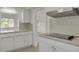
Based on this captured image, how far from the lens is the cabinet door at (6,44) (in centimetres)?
99

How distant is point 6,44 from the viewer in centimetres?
99

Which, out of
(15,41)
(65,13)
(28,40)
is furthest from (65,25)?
(15,41)

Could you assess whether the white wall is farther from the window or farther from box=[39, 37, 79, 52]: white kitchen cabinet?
the window

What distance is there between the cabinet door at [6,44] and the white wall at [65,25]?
46cm

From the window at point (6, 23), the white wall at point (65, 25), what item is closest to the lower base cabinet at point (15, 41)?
the window at point (6, 23)

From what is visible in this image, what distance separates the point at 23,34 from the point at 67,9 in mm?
547

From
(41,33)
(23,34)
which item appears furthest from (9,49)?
(41,33)

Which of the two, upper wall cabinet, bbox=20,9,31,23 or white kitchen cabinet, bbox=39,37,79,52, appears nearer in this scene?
white kitchen cabinet, bbox=39,37,79,52

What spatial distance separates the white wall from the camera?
98cm

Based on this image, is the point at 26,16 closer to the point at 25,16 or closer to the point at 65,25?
the point at 25,16

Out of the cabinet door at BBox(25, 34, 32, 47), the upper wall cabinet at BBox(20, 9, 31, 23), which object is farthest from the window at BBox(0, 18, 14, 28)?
the cabinet door at BBox(25, 34, 32, 47)

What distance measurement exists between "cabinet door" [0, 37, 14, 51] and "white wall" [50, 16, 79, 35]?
0.46 m

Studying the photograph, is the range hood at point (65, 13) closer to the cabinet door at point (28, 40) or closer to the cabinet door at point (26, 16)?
the cabinet door at point (26, 16)
